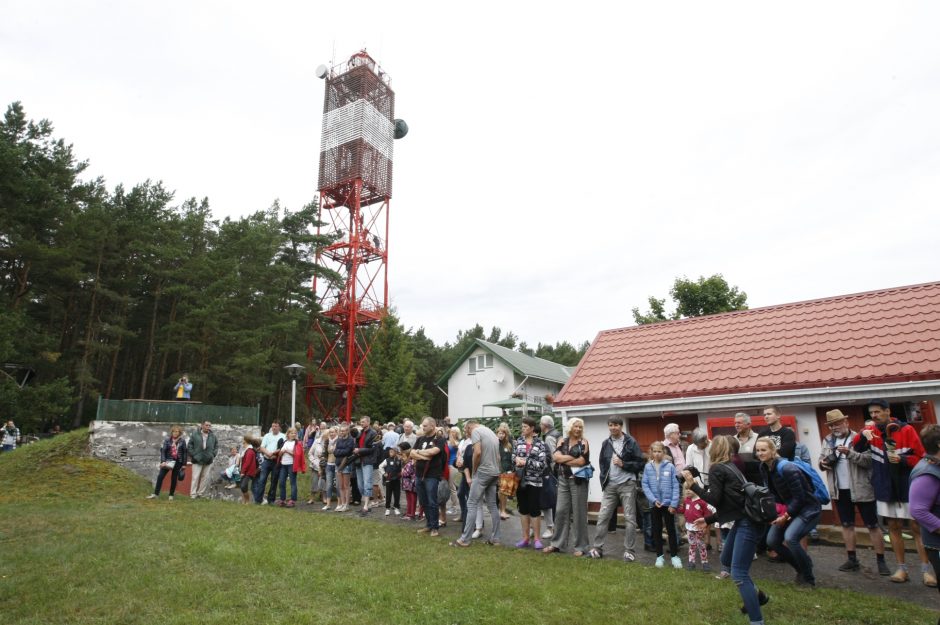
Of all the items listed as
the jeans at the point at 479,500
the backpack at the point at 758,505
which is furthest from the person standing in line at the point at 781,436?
the jeans at the point at 479,500

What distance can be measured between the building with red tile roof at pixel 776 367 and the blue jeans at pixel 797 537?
4360 mm

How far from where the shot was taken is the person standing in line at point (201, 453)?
41.7ft

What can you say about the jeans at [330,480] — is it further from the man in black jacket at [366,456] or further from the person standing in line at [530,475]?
the person standing in line at [530,475]

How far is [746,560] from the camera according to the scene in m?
4.68

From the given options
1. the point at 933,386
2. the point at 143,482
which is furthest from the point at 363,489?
the point at 933,386

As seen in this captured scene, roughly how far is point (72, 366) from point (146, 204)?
9.83 metres

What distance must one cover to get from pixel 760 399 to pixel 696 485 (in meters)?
6.10

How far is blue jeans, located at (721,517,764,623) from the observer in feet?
14.9

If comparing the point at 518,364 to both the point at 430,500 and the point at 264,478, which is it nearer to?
the point at 264,478

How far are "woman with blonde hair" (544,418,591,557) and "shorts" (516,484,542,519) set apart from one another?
0.35m

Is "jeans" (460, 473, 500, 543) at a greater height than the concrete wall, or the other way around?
the concrete wall

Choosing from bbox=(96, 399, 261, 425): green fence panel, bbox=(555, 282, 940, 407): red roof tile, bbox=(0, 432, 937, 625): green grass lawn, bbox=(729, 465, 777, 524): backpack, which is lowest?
bbox=(0, 432, 937, 625): green grass lawn

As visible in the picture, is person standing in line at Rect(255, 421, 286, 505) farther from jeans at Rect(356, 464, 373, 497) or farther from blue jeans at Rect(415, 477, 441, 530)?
blue jeans at Rect(415, 477, 441, 530)

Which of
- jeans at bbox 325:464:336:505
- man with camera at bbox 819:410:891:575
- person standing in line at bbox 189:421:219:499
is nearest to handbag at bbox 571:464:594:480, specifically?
man with camera at bbox 819:410:891:575
